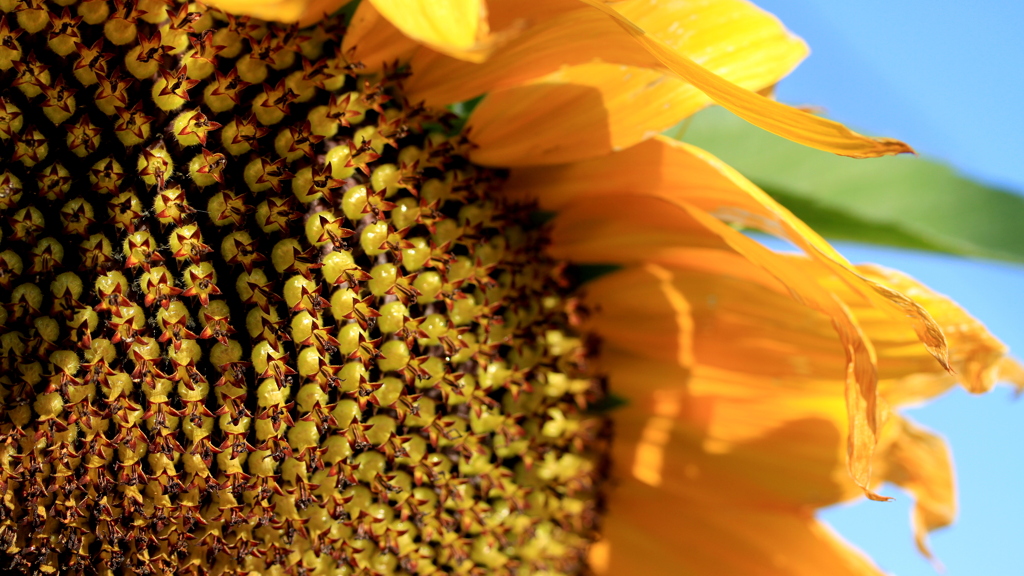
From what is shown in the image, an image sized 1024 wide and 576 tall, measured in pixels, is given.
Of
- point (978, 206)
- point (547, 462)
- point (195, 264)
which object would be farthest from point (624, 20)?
point (978, 206)

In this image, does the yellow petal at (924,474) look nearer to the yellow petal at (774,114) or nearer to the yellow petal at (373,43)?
the yellow petal at (774,114)

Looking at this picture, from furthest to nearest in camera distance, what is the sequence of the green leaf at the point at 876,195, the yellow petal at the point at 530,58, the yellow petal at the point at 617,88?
the green leaf at the point at 876,195 → the yellow petal at the point at 617,88 → the yellow petal at the point at 530,58

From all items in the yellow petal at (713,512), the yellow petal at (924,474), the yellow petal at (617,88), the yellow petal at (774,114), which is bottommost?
the yellow petal at (713,512)

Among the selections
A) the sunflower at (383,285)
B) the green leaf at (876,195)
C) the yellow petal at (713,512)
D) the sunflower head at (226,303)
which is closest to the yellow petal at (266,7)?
the sunflower at (383,285)

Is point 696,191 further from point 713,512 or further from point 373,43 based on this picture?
point 713,512

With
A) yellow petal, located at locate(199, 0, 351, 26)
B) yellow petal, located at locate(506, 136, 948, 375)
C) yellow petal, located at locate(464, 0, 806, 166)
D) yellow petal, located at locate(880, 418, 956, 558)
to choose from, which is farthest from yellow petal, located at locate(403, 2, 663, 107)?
yellow petal, located at locate(880, 418, 956, 558)

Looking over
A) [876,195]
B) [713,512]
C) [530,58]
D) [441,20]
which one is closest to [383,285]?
[530,58]

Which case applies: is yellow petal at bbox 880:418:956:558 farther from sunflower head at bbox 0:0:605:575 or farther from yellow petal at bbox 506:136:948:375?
sunflower head at bbox 0:0:605:575
